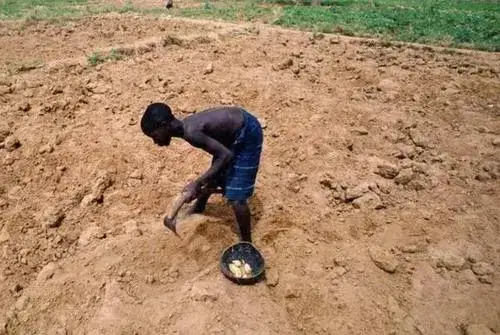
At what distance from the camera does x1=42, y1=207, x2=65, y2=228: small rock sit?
3.73 meters

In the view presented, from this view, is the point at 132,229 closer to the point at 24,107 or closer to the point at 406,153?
the point at 24,107

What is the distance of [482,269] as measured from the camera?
318 cm

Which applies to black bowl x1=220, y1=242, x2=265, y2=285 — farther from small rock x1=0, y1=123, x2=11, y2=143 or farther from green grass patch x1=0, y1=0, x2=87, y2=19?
green grass patch x1=0, y1=0, x2=87, y2=19

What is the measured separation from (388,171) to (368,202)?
18.1 inches

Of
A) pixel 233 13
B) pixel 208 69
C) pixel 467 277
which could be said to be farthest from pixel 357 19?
pixel 467 277

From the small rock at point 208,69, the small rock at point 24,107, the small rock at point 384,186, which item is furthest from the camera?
the small rock at point 208,69

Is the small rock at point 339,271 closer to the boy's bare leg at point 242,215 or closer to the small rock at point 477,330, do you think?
the boy's bare leg at point 242,215

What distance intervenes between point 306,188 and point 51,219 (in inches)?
85.2

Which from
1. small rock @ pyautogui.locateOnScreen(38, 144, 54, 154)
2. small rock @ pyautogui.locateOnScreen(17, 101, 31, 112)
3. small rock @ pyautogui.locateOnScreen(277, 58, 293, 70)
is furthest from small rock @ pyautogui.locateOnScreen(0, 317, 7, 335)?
small rock @ pyautogui.locateOnScreen(277, 58, 293, 70)

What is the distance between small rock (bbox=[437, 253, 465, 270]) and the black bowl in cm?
127

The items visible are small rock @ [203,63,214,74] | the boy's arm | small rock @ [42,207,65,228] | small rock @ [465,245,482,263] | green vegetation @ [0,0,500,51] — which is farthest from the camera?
green vegetation @ [0,0,500,51]

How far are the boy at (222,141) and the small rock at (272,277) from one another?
27cm

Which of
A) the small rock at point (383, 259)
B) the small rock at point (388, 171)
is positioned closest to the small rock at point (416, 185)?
the small rock at point (388, 171)

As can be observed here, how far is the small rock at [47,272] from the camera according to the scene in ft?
10.8
